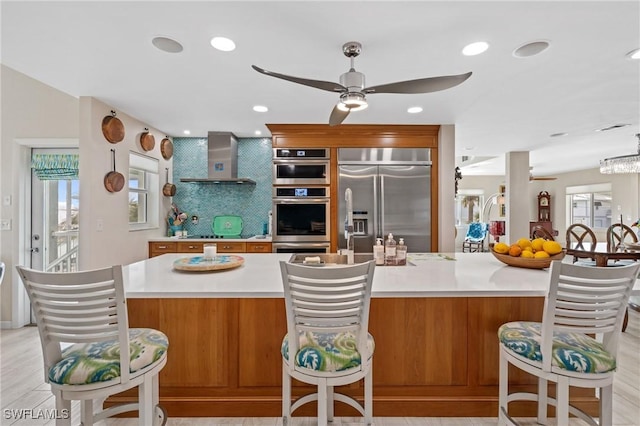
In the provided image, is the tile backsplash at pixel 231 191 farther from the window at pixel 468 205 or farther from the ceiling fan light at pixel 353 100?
the window at pixel 468 205

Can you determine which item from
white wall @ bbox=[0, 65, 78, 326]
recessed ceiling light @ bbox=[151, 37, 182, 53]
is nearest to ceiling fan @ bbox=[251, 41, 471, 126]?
recessed ceiling light @ bbox=[151, 37, 182, 53]

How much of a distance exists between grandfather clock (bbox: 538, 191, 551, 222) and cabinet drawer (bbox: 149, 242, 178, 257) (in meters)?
10.9

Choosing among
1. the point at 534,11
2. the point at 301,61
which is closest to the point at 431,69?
the point at 534,11

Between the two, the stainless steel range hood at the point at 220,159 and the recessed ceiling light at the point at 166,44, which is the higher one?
the recessed ceiling light at the point at 166,44

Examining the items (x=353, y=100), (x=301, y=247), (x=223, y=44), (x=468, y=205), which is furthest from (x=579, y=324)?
(x=468, y=205)

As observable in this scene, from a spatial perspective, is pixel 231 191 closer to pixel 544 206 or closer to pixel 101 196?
pixel 101 196

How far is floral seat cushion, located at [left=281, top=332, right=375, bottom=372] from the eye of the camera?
1.33 metres

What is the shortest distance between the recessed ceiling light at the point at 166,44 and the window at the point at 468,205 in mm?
10037

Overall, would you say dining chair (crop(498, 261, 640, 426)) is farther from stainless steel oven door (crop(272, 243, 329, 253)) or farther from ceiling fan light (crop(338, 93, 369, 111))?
stainless steel oven door (crop(272, 243, 329, 253))

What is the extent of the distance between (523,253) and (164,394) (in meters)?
2.41

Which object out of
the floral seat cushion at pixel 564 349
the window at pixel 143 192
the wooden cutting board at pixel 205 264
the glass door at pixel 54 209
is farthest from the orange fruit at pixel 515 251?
the glass door at pixel 54 209

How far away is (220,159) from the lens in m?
4.49

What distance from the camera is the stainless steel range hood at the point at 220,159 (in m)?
4.46

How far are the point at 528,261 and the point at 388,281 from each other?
101 cm
